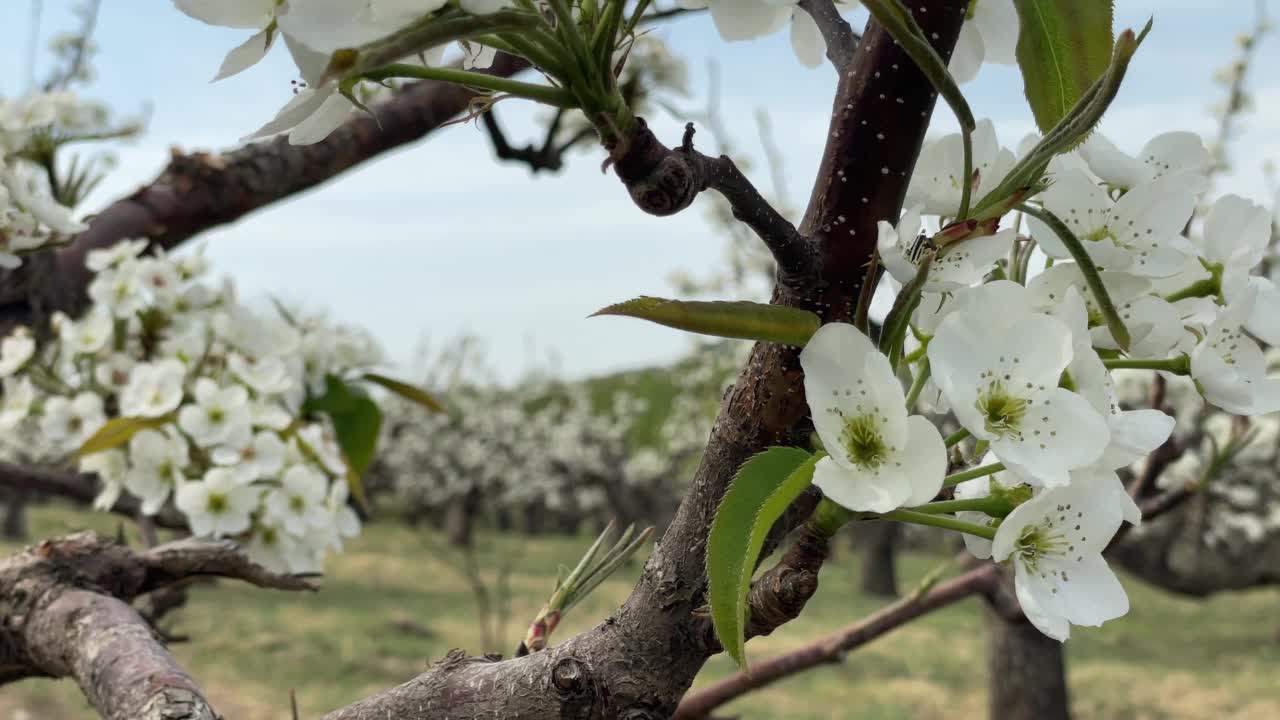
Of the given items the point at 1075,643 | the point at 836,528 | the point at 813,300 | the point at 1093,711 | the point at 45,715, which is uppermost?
the point at 813,300

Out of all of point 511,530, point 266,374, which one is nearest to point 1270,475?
point 266,374

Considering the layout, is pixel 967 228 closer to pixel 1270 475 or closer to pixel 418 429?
pixel 1270 475

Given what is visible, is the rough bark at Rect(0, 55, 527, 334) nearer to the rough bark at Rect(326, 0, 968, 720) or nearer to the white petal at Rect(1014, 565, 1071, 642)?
the rough bark at Rect(326, 0, 968, 720)

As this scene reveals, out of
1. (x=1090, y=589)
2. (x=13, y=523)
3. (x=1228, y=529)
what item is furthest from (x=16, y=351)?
(x=13, y=523)

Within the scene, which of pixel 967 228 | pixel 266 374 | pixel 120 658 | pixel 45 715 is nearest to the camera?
pixel 967 228

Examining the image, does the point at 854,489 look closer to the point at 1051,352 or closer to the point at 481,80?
the point at 1051,352

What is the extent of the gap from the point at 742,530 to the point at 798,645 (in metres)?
6.53

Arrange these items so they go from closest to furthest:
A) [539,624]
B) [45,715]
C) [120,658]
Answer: [539,624], [120,658], [45,715]

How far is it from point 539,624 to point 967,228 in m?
0.41

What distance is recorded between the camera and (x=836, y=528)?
1.57 feet

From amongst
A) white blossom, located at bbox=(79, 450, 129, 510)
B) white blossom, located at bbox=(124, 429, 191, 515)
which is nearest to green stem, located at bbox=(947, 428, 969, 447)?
white blossom, located at bbox=(124, 429, 191, 515)

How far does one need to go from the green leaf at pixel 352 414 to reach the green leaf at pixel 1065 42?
154 centimetres

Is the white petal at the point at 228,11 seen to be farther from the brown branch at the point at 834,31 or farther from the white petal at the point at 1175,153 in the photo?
the white petal at the point at 1175,153

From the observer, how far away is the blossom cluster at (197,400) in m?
1.53
